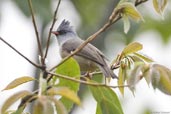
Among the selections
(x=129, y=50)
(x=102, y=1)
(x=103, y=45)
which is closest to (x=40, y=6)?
(x=103, y=45)

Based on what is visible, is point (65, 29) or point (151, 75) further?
point (65, 29)

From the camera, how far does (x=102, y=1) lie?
824 centimetres

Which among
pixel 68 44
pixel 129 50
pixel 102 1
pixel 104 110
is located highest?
pixel 102 1

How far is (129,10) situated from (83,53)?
64.7 inches

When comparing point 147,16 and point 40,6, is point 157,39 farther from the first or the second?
point 40,6

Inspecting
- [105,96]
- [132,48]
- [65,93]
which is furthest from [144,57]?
[65,93]

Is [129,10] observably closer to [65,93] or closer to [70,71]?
[70,71]

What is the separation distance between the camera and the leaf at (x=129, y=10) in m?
2.42

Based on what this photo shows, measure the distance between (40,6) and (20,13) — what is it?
1.59 ft

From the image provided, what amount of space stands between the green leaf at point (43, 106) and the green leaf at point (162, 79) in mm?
424

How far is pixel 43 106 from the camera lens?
→ 6.54ft

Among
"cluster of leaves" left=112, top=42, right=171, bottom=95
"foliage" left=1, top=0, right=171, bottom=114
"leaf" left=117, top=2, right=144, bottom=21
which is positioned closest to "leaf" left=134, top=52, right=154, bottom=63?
"foliage" left=1, top=0, right=171, bottom=114

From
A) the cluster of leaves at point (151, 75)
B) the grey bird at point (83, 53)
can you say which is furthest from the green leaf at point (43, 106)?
the grey bird at point (83, 53)

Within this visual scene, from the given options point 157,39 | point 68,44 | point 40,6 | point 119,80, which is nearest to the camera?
point 119,80
